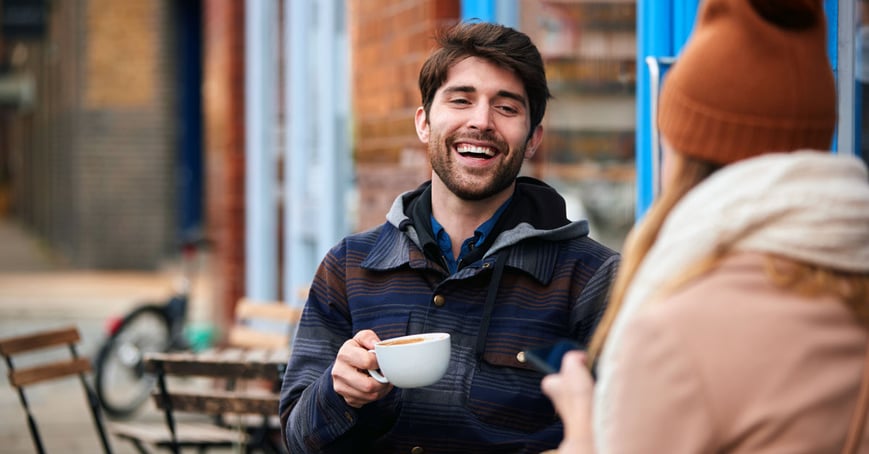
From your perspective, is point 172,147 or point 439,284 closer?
point 439,284

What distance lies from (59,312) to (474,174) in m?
12.4

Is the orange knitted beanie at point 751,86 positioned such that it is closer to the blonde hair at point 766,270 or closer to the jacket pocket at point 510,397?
the blonde hair at point 766,270

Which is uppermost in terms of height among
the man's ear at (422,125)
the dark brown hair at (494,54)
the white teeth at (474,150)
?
the dark brown hair at (494,54)

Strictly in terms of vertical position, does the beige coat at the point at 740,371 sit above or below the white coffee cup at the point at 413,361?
above

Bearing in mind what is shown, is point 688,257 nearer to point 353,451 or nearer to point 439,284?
point 439,284

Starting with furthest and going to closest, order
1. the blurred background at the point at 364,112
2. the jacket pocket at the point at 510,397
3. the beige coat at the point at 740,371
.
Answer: the blurred background at the point at 364,112, the jacket pocket at the point at 510,397, the beige coat at the point at 740,371

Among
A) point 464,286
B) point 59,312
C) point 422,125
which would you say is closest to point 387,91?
point 422,125

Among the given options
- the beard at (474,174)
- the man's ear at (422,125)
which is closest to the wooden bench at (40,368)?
the man's ear at (422,125)

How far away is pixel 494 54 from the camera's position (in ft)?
9.00

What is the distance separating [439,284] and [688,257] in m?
1.16

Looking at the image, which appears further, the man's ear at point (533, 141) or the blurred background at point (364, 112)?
the blurred background at point (364, 112)

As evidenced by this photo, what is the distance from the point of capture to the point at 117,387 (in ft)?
28.9

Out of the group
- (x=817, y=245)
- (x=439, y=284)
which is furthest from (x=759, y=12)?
(x=439, y=284)

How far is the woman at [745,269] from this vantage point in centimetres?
150
